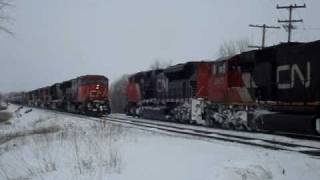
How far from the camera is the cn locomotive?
1803 centimetres

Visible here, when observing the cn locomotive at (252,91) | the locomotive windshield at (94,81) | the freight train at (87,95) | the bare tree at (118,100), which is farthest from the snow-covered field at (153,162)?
the bare tree at (118,100)

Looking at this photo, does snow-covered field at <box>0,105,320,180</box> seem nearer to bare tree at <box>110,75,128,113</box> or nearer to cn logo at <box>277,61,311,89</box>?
cn logo at <box>277,61,311,89</box>

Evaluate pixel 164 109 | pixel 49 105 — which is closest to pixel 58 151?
pixel 164 109

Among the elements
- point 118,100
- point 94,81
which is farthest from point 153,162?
→ point 118,100

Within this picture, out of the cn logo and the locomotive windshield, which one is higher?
the locomotive windshield

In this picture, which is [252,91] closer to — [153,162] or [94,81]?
[153,162]

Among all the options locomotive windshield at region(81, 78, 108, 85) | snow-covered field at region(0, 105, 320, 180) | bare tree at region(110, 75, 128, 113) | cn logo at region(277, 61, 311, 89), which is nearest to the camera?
snow-covered field at region(0, 105, 320, 180)

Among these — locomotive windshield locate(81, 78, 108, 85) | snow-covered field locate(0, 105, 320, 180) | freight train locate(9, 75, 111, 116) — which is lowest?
snow-covered field locate(0, 105, 320, 180)

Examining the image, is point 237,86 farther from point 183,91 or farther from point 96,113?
point 96,113

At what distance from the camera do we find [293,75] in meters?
19.3

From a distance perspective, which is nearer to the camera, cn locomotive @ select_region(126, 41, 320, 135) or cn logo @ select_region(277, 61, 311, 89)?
cn locomotive @ select_region(126, 41, 320, 135)

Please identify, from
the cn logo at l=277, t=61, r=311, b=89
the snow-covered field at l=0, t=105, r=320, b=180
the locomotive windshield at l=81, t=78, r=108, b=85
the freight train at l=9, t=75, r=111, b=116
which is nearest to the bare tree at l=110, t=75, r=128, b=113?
the freight train at l=9, t=75, r=111, b=116

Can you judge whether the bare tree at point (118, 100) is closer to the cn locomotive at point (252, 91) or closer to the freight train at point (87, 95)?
the freight train at point (87, 95)

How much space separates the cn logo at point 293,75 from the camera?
59.9 feet
